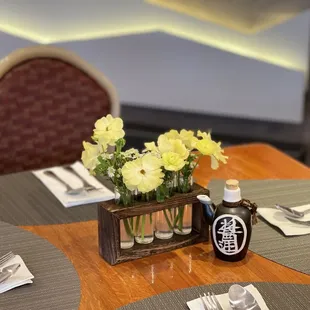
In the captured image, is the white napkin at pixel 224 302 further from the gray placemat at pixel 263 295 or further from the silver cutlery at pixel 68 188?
the silver cutlery at pixel 68 188

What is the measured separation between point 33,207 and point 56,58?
699 mm

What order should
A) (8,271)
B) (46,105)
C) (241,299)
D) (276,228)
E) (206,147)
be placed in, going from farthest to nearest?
1. (46,105)
2. (276,228)
3. (206,147)
4. (8,271)
5. (241,299)

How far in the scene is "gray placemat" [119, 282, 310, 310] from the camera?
1.12 m

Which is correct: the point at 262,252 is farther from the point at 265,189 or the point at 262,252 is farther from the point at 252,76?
the point at 252,76

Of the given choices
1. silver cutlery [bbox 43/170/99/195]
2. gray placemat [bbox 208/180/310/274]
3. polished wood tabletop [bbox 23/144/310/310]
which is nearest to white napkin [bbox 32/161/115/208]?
silver cutlery [bbox 43/170/99/195]

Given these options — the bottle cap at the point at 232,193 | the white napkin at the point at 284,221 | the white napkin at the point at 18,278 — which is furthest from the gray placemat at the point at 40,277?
the white napkin at the point at 284,221

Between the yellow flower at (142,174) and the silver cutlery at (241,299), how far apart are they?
26 centimetres

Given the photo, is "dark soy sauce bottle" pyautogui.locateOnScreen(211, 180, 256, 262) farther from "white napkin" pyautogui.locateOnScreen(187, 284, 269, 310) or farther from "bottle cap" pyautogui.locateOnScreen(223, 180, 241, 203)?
"white napkin" pyautogui.locateOnScreen(187, 284, 269, 310)

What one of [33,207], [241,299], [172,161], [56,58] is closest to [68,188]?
[33,207]

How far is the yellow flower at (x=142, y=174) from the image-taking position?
1229 mm

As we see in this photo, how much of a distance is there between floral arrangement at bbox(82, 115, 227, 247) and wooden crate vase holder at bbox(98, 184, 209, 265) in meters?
0.02

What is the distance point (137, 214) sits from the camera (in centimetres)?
127

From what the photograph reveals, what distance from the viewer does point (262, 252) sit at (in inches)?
52.5

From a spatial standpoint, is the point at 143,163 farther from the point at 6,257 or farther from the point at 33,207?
the point at 33,207
